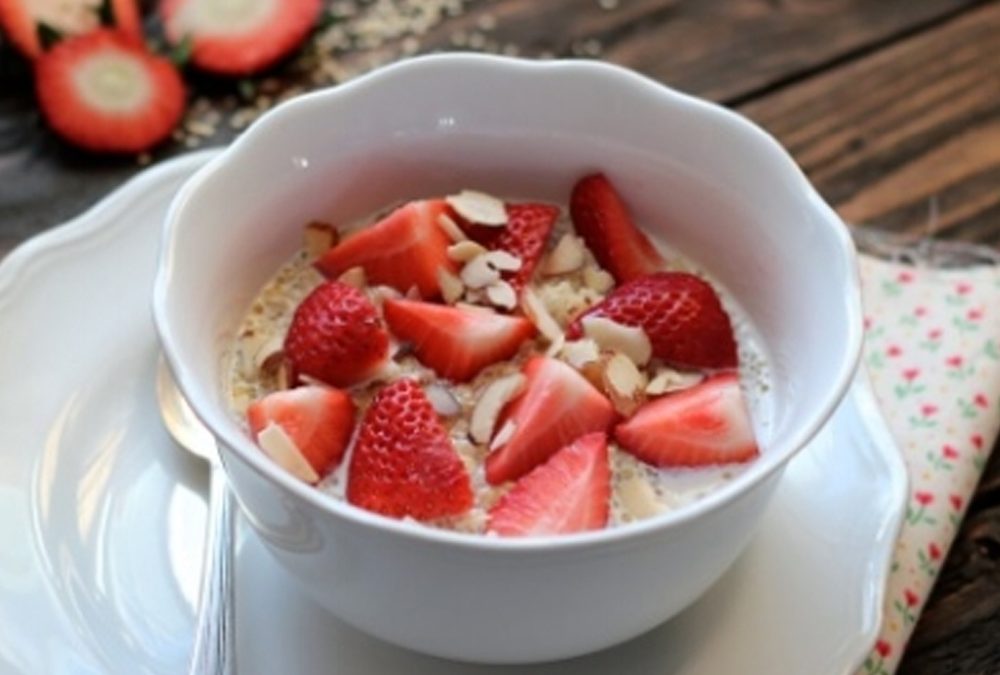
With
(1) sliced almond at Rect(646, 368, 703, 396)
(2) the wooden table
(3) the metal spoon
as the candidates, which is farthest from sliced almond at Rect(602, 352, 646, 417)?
(2) the wooden table

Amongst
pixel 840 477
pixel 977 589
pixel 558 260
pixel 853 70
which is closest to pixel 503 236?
pixel 558 260

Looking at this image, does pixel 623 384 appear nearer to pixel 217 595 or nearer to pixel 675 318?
pixel 675 318

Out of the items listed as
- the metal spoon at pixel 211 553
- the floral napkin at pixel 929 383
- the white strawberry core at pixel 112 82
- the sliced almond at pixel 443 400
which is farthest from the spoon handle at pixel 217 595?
the white strawberry core at pixel 112 82

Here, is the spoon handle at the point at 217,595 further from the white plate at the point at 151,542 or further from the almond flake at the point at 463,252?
the almond flake at the point at 463,252

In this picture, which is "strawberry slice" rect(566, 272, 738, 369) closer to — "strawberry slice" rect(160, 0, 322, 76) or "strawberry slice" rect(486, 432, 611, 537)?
"strawberry slice" rect(486, 432, 611, 537)

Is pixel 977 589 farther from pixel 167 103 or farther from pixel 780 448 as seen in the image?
pixel 167 103

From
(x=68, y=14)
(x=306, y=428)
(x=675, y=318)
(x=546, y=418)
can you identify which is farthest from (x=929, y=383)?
(x=68, y=14)

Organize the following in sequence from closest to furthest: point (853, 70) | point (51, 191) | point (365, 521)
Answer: point (365, 521) → point (51, 191) → point (853, 70)
